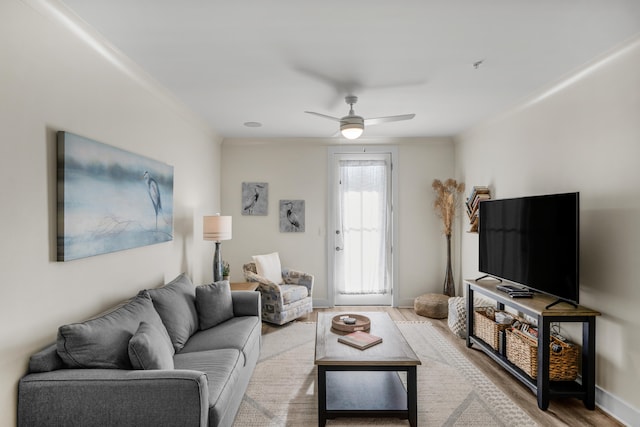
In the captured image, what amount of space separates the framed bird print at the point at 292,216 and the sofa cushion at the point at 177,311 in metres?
2.43

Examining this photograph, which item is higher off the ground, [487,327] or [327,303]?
[487,327]

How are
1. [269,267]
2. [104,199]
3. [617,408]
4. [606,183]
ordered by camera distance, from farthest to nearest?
1. [269,267]
2. [606,183]
3. [617,408]
4. [104,199]

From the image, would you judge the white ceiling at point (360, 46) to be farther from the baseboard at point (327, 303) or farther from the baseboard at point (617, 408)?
the baseboard at point (327, 303)

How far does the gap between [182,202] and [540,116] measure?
374 cm

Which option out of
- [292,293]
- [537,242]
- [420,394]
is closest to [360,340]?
[420,394]

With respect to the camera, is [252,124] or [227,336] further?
[252,124]

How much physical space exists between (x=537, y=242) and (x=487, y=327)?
3.43ft

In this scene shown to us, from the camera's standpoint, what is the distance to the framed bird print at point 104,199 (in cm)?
196

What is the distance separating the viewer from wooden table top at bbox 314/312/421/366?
90.1 inches

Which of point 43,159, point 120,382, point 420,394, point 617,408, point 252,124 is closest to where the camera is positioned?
point 120,382

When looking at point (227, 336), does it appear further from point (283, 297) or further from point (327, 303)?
point (327, 303)

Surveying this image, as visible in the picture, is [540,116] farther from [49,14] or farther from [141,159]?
Result: [49,14]

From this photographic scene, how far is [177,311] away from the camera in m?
2.68

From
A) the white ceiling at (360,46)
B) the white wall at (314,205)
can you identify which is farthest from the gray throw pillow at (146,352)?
the white wall at (314,205)
